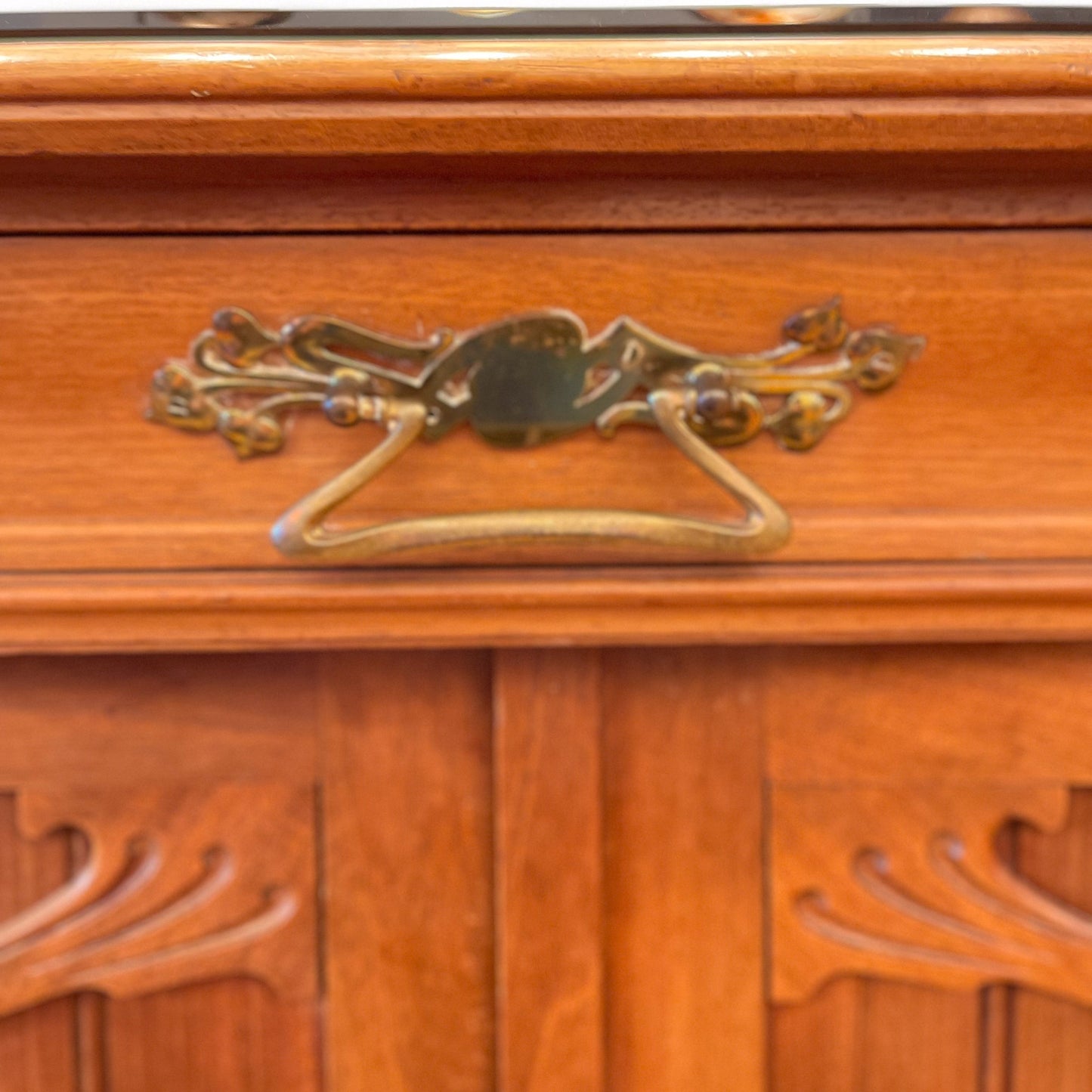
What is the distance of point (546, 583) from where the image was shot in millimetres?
318

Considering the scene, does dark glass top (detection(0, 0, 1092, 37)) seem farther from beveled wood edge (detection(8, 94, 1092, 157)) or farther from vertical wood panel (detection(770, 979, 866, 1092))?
vertical wood panel (detection(770, 979, 866, 1092))

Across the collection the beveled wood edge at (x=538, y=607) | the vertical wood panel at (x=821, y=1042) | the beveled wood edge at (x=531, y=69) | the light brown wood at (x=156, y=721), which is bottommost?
the vertical wood panel at (x=821, y=1042)

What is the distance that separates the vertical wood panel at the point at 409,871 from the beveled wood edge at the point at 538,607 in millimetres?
29

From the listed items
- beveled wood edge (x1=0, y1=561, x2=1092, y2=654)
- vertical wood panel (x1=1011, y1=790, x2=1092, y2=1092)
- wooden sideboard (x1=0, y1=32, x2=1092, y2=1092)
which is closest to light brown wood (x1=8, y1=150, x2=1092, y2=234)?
wooden sideboard (x1=0, y1=32, x2=1092, y2=1092)

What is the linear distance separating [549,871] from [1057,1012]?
0.65 ft

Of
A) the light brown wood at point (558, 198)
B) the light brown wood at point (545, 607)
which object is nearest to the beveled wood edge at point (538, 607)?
the light brown wood at point (545, 607)

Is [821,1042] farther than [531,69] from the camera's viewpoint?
Yes

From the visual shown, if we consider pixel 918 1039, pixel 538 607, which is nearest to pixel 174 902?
pixel 538 607

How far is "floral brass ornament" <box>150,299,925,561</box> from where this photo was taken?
0.30 meters

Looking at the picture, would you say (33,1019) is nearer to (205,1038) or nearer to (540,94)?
(205,1038)

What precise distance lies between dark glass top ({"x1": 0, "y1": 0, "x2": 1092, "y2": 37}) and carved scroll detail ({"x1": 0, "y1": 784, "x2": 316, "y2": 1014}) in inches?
9.6

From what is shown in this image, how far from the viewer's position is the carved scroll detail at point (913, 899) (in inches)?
13.9

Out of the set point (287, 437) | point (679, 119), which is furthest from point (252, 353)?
point (679, 119)

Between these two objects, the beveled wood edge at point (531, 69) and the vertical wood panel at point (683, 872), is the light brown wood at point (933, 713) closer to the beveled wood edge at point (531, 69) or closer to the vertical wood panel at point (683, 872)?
the vertical wood panel at point (683, 872)
